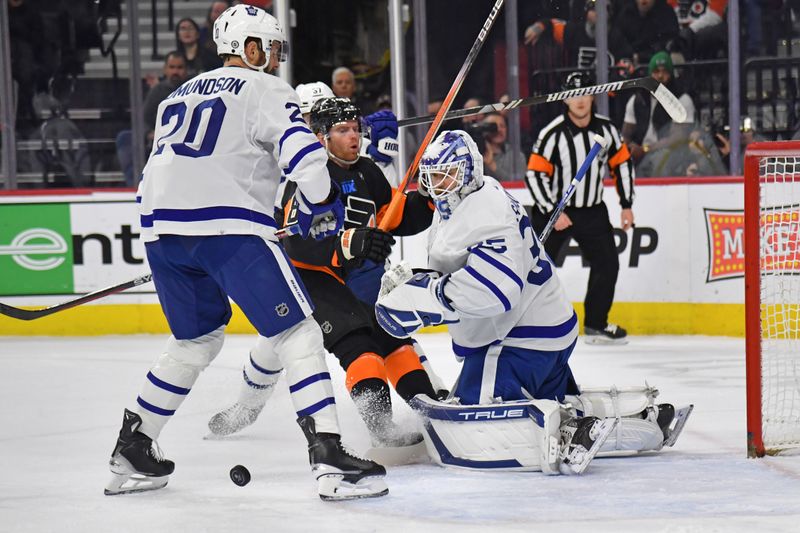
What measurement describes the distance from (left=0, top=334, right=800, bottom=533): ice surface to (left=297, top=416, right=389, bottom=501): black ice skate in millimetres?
29

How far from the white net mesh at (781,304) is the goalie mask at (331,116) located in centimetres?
118

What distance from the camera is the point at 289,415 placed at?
13.4 ft

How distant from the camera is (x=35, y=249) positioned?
6281mm

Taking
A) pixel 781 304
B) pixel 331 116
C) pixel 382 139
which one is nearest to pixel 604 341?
pixel 781 304

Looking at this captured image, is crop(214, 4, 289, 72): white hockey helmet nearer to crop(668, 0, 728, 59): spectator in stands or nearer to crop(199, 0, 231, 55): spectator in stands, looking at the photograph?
crop(668, 0, 728, 59): spectator in stands

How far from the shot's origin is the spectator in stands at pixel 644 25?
21.0 feet

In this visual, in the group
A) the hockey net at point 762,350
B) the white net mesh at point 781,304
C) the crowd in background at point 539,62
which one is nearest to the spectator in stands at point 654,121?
the crowd in background at point 539,62

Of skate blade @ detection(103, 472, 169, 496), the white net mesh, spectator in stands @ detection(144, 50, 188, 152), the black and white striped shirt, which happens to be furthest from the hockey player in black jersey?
spectator in stands @ detection(144, 50, 188, 152)

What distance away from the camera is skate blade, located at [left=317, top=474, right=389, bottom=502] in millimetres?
2848

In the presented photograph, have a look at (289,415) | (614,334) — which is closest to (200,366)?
(289,415)

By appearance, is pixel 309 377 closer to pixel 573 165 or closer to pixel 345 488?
pixel 345 488

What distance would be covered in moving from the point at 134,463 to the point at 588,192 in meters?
3.18

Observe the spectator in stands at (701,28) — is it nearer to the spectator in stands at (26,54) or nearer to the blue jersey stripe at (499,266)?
the spectator in stands at (26,54)

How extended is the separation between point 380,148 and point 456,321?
106 cm
